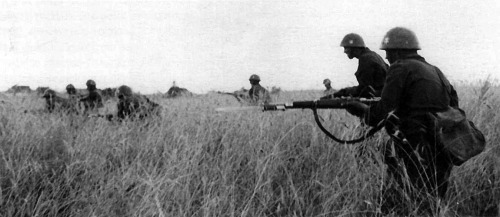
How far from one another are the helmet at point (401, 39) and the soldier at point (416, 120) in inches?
3.3

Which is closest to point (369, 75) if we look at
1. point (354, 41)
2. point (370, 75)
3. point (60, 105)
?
point (370, 75)

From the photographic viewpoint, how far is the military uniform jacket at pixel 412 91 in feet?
8.96

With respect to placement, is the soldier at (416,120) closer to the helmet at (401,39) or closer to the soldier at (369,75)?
the helmet at (401,39)

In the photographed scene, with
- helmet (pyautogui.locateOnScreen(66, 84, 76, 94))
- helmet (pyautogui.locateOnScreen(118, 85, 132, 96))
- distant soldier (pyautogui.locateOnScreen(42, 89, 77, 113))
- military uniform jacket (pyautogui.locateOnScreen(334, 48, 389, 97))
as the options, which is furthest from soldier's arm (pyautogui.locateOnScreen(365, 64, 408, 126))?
helmet (pyautogui.locateOnScreen(66, 84, 76, 94))

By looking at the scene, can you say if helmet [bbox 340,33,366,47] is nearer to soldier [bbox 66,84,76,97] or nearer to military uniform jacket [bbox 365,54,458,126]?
military uniform jacket [bbox 365,54,458,126]

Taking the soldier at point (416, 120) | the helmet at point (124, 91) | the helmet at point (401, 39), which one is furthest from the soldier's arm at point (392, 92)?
the helmet at point (124, 91)

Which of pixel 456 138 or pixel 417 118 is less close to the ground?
pixel 417 118

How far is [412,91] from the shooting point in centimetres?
277

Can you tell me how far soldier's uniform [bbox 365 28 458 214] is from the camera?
2.73m

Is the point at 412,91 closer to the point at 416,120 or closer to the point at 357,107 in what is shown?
the point at 416,120

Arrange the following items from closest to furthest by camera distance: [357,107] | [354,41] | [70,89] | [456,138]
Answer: [456,138]
[357,107]
[354,41]
[70,89]

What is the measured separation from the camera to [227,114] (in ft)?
15.6

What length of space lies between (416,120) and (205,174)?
1.39 metres

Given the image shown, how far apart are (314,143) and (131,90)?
4557mm
